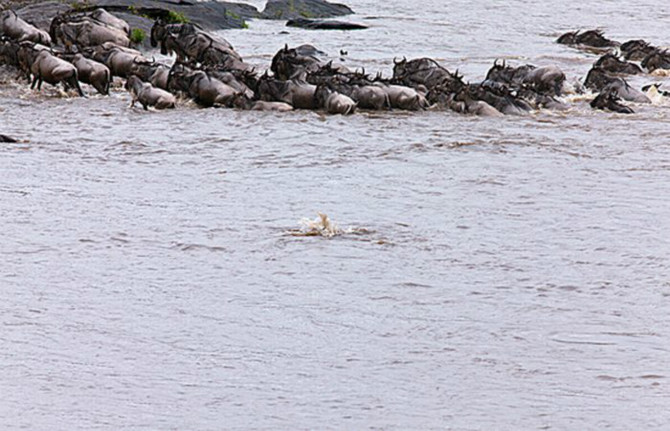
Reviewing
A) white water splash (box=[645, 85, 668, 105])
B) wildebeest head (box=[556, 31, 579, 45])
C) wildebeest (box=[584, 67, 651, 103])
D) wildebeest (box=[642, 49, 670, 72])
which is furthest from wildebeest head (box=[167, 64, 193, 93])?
wildebeest head (box=[556, 31, 579, 45])

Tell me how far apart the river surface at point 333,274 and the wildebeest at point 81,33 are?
3990mm

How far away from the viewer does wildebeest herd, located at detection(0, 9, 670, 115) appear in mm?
14492

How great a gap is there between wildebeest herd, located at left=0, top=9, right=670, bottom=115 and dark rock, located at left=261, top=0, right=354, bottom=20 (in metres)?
12.9

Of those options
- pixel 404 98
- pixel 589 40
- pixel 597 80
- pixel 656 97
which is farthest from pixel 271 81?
pixel 589 40

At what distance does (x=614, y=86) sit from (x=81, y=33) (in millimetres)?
8120

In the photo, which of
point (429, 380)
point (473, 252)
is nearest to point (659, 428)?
point (429, 380)

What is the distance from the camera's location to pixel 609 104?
1470cm

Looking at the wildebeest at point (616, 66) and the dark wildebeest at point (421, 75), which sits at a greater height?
the dark wildebeest at point (421, 75)

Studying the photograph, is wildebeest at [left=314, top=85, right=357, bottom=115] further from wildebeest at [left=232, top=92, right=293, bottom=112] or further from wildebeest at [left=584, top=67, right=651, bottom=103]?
wildebeest at [left=584, top=67, right=651, bottom=103]

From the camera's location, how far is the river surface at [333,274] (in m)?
5.20

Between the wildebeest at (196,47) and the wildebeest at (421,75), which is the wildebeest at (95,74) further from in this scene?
the wildebeest at (421,75)

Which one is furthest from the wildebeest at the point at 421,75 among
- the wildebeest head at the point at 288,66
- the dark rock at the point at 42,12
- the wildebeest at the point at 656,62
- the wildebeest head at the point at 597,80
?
the dark rock at the point at 42,12

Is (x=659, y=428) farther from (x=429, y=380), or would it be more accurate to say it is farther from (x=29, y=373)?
(x=29, y=373)

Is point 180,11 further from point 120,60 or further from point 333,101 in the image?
point 333,101
